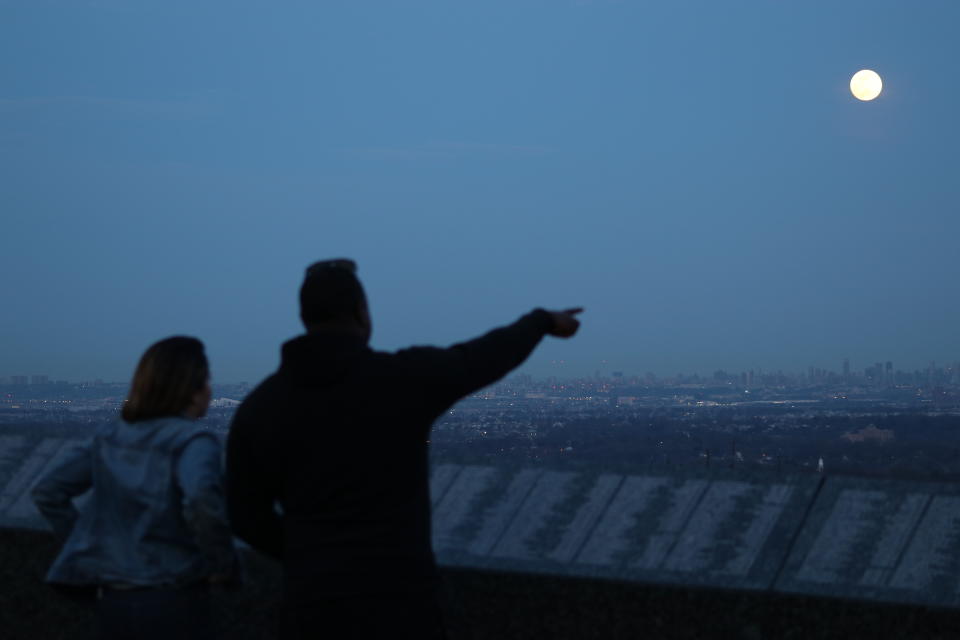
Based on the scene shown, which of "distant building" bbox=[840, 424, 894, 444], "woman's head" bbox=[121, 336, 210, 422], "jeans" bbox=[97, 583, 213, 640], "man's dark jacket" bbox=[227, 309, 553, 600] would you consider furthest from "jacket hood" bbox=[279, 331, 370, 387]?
"distant building" bbox=[840, 424, 894, 444]

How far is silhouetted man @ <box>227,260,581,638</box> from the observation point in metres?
3.04

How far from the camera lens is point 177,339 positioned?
3287 millimetres

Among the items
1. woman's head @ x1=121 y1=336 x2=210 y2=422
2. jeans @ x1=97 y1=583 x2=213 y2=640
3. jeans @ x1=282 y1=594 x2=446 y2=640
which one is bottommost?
jeans @ x1=97 y1=583 x2=213 y2=640

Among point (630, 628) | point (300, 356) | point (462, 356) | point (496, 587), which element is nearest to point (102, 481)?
point (300, 356)

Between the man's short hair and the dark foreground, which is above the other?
the man's short hair

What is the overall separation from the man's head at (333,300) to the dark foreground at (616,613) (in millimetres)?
1663

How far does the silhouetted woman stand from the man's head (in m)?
0.39

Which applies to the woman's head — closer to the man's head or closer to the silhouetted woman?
the silhouetted woman

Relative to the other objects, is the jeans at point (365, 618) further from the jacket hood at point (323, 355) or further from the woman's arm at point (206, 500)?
the jacket hood at point (323, 355)

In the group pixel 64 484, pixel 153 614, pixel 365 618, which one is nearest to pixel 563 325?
pixel 365 618

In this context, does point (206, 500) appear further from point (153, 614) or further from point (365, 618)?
point (365, 618)

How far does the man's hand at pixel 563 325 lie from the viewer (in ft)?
11.2

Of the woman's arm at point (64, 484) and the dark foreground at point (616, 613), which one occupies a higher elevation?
the woman's arm at point (64, 484)

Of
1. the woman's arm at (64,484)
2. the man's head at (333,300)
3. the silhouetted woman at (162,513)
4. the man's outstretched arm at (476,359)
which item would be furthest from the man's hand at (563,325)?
the woman's arm at (64,484)
